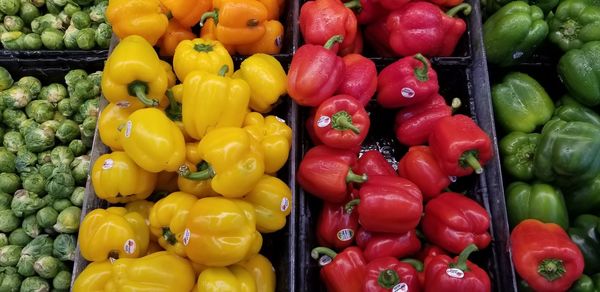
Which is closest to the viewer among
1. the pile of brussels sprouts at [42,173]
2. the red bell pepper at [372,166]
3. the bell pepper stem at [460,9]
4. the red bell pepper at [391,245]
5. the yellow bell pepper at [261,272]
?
the yellow bell pepper at [261,272]

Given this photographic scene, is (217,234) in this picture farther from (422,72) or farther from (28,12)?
(28,12)

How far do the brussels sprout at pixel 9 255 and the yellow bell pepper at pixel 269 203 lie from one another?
109 centimetres

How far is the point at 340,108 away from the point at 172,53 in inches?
40.7

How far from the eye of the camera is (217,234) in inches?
77.7

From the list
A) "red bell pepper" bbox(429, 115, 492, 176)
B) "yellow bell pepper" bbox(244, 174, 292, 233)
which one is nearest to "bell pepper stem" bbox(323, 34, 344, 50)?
"red bell pepper" bbox(429, 115, 492, 176)

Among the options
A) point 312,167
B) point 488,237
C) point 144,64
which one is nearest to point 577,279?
point 488,237

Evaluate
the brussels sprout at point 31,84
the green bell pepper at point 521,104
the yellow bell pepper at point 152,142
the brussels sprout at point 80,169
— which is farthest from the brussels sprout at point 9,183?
the green bell pepper at point 521,104

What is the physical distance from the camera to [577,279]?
2238 mm

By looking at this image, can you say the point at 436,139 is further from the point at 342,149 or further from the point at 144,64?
the point at 144,64

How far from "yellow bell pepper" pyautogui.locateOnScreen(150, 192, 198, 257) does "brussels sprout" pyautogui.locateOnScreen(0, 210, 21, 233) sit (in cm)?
77

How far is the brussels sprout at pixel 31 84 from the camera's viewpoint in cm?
291

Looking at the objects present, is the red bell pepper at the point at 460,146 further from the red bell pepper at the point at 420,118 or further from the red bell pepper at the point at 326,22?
the red bell pepper at the point at 326,22

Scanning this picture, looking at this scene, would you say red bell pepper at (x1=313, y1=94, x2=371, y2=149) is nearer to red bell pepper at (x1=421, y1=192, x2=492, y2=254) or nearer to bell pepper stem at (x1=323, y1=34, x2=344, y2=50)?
bell pepper stem at (x1=323, y1=34, x2=344, y2=50)

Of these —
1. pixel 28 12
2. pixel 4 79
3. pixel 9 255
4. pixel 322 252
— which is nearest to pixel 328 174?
pixel 322 252
